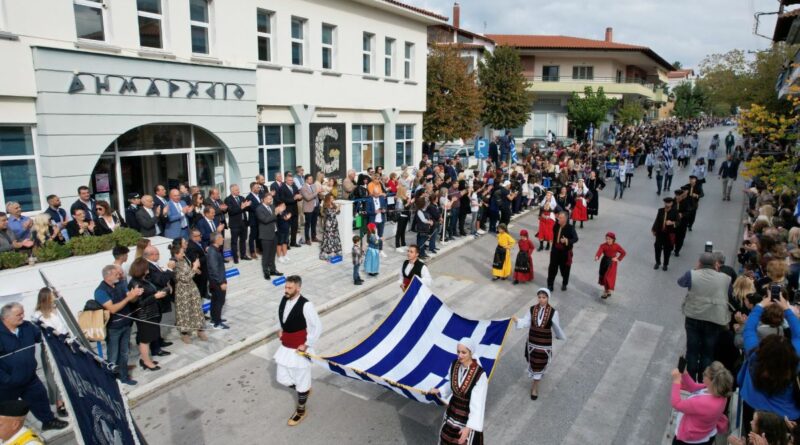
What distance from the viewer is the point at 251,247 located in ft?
45.4

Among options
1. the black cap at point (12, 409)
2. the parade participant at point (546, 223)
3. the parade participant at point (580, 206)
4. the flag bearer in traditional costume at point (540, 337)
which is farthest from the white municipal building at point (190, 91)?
the flag bearer in traditional costume at point (540, 337)

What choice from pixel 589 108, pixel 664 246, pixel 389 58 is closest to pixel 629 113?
pixel 589 108

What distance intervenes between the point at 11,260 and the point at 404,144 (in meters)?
19.1

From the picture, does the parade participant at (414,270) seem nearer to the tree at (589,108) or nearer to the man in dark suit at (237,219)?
the man in dark suit at (237,219)

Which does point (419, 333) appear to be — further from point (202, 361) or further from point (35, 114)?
point (35, 114)

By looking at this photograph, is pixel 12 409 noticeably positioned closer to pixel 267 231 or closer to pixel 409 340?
pixel 409 340

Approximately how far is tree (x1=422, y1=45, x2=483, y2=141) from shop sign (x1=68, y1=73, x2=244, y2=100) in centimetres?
1616

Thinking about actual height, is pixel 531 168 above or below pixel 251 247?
above

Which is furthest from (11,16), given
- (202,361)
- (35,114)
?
(202,361)

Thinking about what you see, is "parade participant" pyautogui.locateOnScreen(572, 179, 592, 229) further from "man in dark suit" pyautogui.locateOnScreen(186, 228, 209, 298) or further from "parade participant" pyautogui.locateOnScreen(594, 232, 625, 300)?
"man in dark suit" pyautogui.locateOnScreen(186, 228, 209, 298)

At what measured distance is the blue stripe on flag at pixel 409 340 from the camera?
7137 mm

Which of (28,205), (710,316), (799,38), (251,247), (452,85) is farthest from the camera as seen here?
(452,85)

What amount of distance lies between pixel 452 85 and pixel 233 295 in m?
22.5

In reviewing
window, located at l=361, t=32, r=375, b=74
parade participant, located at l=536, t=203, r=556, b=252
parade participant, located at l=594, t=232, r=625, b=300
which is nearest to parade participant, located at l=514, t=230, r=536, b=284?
parade participant, located at l=594, t=232, r=625, b=300
